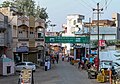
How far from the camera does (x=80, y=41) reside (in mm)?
70875

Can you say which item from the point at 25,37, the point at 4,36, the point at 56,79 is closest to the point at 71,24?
the point at 25,37

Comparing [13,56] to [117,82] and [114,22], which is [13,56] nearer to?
[117,82]

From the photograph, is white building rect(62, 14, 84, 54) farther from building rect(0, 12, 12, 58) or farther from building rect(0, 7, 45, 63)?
building rect(0, 12, 12, 58)

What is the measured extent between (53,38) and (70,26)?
155ft

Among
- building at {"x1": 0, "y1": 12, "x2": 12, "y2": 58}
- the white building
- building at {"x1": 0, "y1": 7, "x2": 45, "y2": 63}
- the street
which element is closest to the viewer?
the street

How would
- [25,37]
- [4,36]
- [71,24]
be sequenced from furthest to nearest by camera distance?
1. [71,24]
2. [25,37]
3. [4,36]

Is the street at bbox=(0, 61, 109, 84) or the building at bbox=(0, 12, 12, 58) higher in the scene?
the building at bbox=(0, 12, 12, 58)

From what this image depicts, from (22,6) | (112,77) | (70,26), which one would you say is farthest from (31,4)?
(112,77)

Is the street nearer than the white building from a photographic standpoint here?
Yes

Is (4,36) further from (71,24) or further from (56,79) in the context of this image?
(71,24)

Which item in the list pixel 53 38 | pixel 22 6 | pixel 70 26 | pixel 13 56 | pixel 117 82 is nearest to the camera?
pixel 117 82

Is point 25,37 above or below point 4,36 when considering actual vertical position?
below

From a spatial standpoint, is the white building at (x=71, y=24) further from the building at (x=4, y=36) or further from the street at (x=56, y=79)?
the street at (x=56, y=79)

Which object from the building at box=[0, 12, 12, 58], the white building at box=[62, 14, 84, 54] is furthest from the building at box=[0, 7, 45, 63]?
the white building at box=[62, 14, 84, 54]
